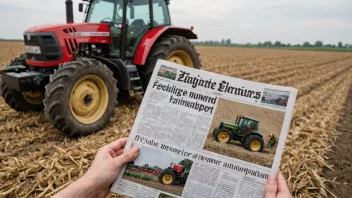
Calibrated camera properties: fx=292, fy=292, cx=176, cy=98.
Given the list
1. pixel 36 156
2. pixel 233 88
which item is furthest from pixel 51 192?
pixel 233 88

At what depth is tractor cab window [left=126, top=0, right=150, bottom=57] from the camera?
501cm

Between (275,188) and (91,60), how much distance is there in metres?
3.25

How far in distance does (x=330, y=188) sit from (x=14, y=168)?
3.23m

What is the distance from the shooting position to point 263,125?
4.45ft

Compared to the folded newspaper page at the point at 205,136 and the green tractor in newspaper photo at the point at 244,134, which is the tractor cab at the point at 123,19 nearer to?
the folded newspaper page at the point at 205,136

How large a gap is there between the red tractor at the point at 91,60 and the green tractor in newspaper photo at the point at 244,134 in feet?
8.91

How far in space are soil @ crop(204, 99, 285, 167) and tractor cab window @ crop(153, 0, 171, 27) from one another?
4274mm

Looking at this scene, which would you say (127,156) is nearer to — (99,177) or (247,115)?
(99,177)

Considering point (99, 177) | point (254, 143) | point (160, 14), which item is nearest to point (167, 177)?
point (99, 177)

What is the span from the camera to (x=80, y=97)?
390 cm

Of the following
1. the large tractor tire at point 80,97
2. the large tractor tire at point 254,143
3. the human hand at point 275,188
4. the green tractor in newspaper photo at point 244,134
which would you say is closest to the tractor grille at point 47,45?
the large tractor tire at point 80,97

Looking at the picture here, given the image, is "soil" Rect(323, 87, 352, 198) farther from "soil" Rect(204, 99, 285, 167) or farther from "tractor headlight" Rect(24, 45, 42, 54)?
"tractor headlight" Rect(24, 45, 42, 54)

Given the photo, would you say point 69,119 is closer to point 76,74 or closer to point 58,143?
point 58,143

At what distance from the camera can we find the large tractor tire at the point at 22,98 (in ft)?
15.0
